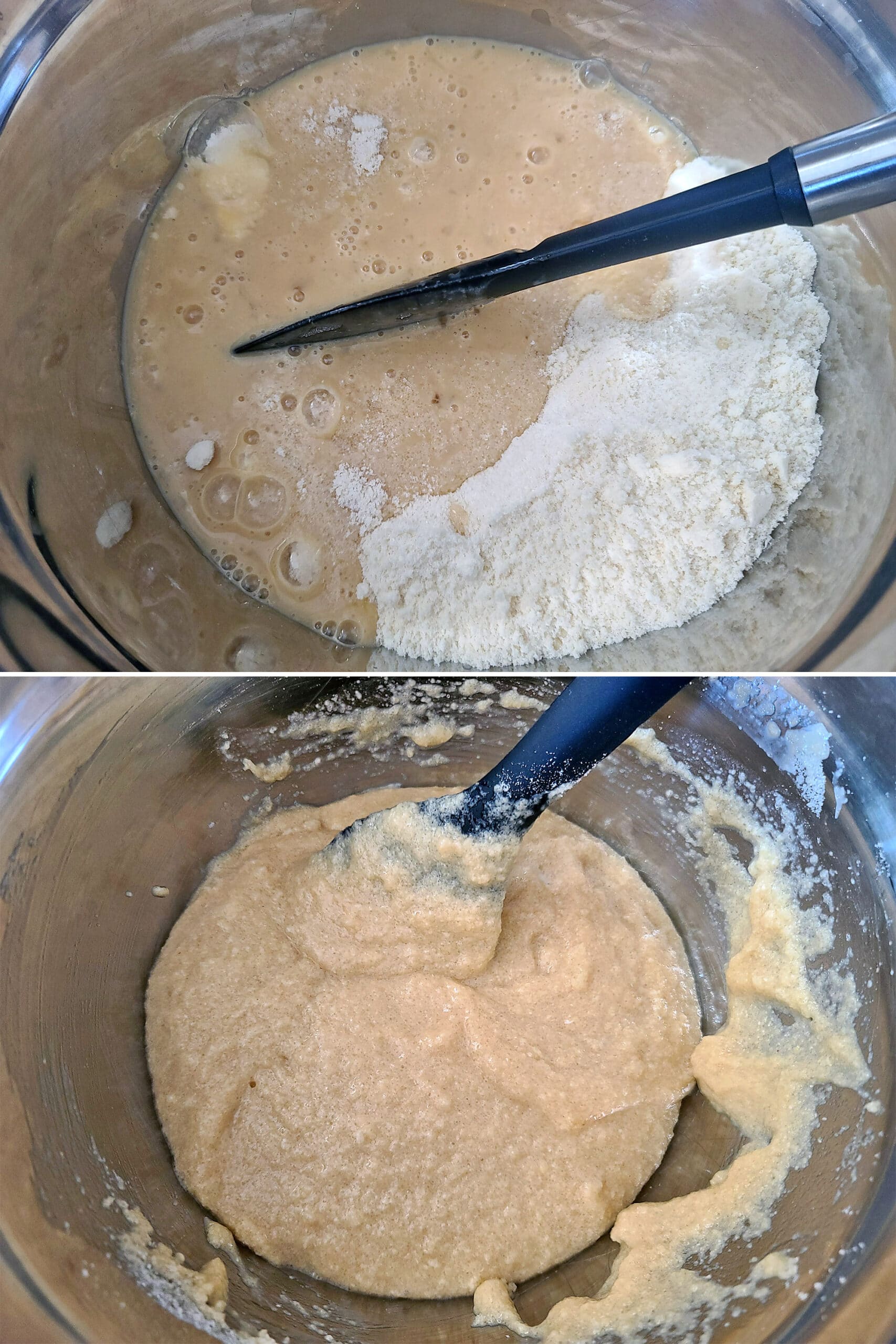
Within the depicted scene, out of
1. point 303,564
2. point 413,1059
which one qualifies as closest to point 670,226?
point 303,564

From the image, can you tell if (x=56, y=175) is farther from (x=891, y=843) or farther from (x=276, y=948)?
(x=891, y=843)

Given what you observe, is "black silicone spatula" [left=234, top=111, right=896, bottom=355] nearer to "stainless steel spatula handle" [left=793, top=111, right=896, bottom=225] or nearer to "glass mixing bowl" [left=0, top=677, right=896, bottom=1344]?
"stainless steel spatula handle" [left=793, top=111, right=896, bottom=225]

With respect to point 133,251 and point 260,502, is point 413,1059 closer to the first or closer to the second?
point 260,502

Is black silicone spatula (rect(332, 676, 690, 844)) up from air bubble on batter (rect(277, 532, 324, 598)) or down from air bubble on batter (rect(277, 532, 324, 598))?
down

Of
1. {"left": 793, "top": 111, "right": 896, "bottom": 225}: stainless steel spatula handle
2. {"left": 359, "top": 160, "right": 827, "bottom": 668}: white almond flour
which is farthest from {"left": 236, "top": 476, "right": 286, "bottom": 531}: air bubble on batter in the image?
{"left": 793, "top": 111, "right": 896, "bottom": 225}: stainless steel spatula handle

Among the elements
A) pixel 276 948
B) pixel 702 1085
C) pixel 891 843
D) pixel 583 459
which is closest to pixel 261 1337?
pixel 276 948
